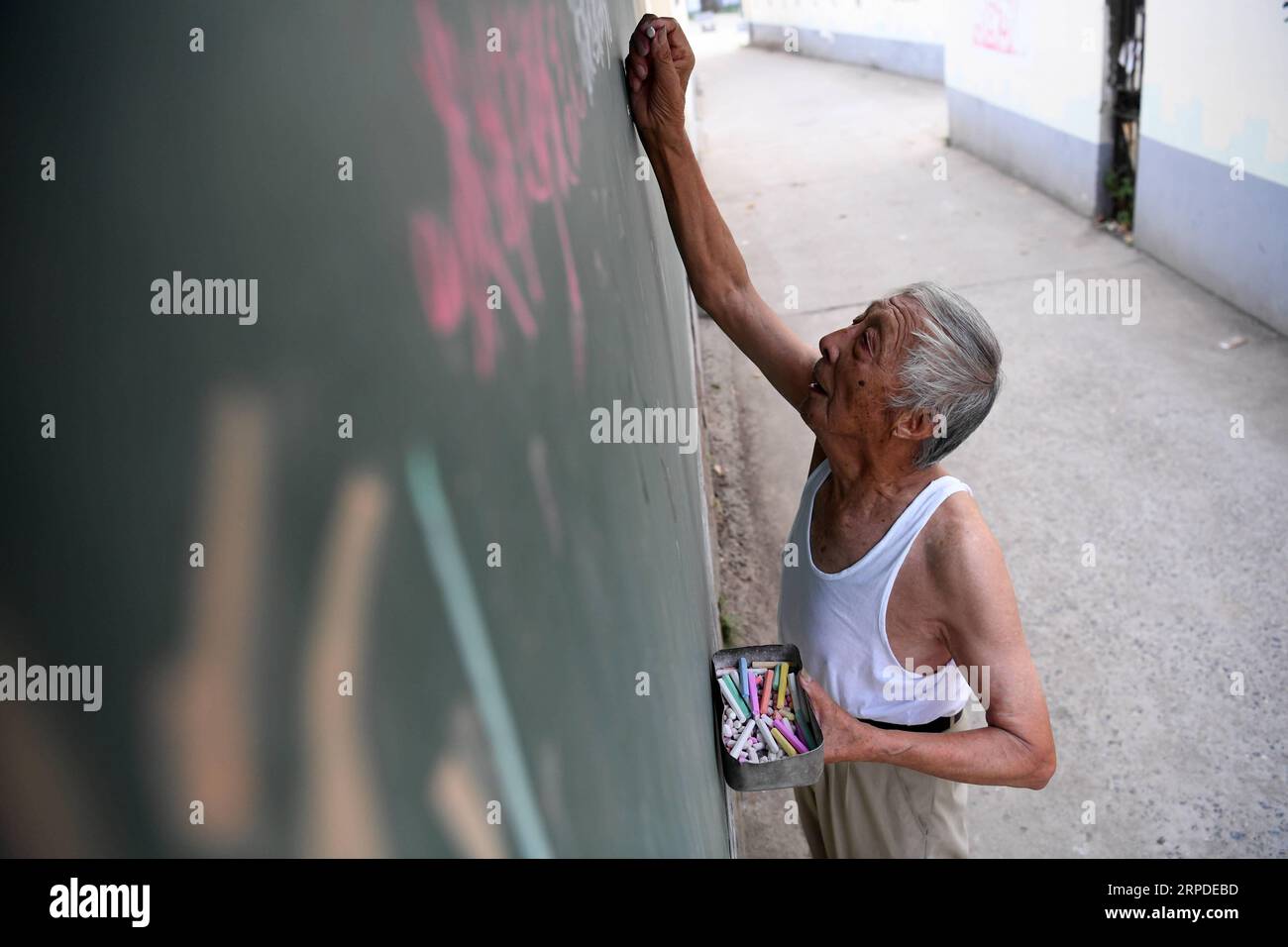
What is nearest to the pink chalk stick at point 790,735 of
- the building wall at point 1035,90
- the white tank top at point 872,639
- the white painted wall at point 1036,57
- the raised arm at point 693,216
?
the white tank top at point 872,639

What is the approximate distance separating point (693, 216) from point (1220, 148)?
536 centimetres

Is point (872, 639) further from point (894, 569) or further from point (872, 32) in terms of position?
point (872, 32)

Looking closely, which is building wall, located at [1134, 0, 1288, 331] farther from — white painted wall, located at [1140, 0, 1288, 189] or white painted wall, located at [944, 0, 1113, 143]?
white painted wall, located at [944, 0, 1113, 143]

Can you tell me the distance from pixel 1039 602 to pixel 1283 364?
103 inches

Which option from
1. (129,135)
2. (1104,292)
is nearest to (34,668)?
(129,135)

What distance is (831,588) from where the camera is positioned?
2.28 meters

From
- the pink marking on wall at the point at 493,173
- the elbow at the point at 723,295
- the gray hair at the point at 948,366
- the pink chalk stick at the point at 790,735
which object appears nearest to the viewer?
the pink marking on wall at the point at 493,173

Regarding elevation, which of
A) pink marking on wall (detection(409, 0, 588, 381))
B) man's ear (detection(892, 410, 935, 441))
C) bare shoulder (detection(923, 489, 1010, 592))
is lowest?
bare shoulder (detection(923, 489, 1010, 592))

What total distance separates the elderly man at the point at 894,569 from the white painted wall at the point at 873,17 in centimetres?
992

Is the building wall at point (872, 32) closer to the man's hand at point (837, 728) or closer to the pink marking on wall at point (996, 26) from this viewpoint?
the pink marking on wall at point (996, 26)

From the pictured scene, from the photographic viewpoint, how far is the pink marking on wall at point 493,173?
3.01 ft

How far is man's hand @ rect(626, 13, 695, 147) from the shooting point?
237cm

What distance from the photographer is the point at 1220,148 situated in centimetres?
648

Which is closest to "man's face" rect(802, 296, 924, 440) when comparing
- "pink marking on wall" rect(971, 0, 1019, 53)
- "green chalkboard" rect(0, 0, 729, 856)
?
"green chalkboard" rect(0, 0, 729, 856)
